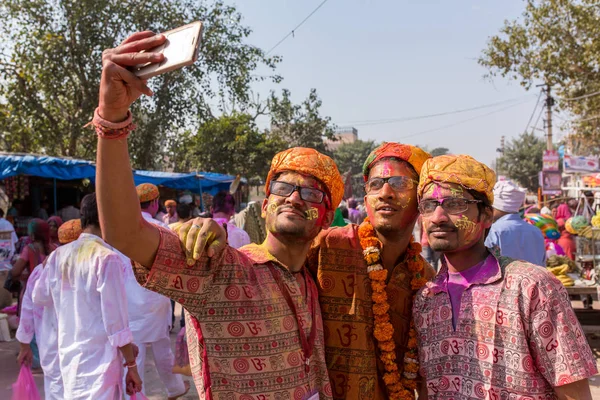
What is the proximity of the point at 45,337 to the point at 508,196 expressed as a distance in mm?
4751

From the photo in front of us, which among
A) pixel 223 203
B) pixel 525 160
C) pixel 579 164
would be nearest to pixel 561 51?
pixel 579 164

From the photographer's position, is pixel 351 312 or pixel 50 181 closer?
pixel 351 312

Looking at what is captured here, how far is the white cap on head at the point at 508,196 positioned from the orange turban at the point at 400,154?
3.31 m

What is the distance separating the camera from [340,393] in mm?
2461

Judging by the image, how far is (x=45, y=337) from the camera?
12.8ft

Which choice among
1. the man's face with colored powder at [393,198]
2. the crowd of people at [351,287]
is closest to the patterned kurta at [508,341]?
the crowd of people at [351,287]

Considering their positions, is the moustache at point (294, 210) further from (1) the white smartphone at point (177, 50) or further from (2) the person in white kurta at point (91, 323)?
(2) the person in white kurta at point (91, 323)

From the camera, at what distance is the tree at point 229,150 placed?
24312mm

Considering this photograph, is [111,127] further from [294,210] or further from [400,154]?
[400,154]

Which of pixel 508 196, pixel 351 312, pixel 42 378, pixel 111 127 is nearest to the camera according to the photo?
pixel 111 127

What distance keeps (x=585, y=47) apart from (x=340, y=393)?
53.9 ft

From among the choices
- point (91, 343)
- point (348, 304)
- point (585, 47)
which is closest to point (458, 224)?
point (348, 304)

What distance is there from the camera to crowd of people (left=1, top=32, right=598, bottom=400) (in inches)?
72.9

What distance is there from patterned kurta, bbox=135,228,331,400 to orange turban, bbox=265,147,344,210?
1.54ft
